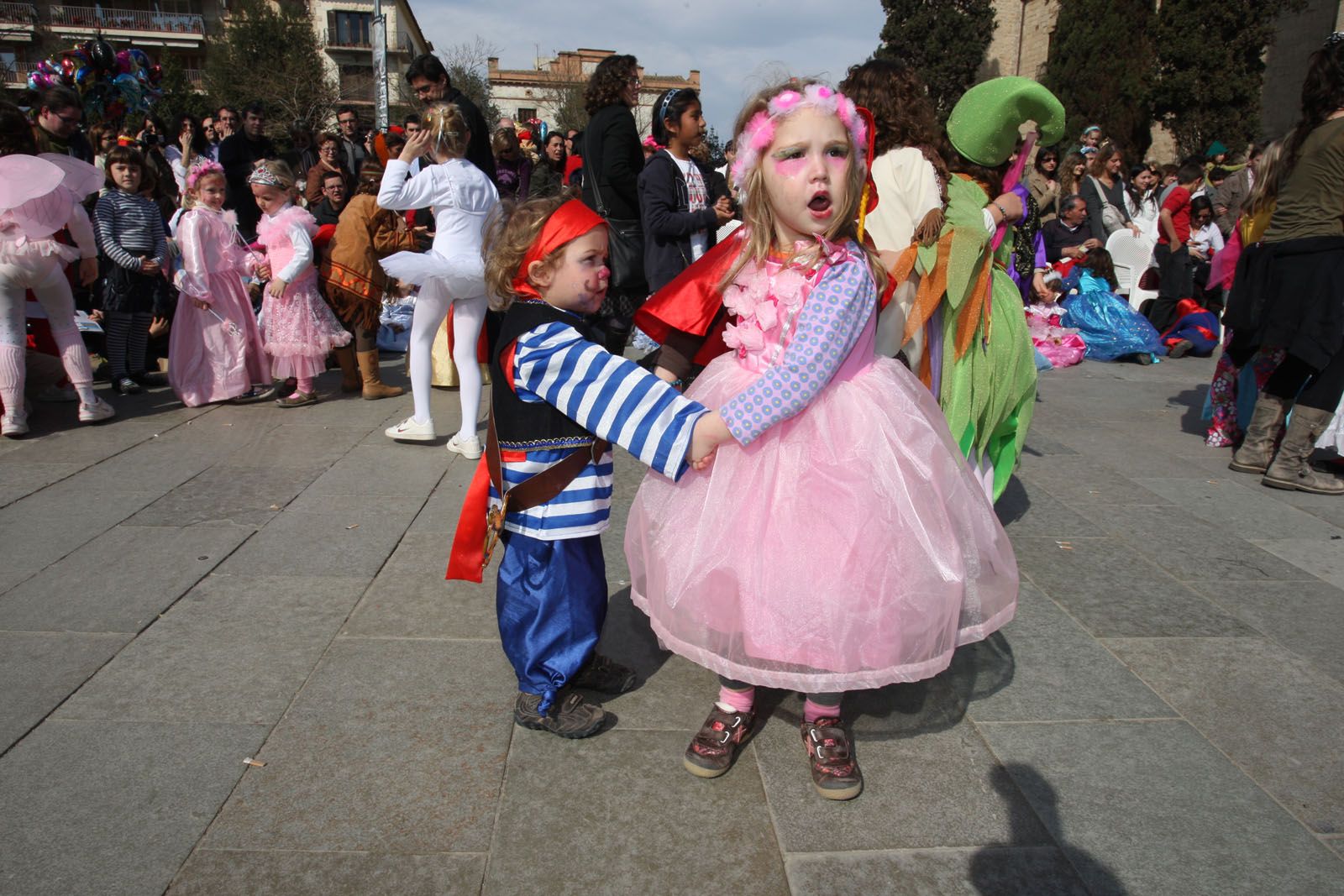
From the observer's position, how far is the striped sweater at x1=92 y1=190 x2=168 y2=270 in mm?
6352

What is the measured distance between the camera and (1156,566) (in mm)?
3830

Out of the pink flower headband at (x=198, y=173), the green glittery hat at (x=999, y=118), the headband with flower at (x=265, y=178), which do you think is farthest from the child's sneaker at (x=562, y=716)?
the pink flower headband at (x=198, y=173)

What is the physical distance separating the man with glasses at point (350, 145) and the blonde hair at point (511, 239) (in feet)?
18.8

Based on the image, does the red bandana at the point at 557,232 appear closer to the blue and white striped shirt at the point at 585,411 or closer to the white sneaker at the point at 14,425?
the blue and white striped shirt at the point at 585,411

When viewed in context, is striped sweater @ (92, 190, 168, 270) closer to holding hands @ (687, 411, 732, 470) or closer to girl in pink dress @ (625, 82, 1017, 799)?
girl in pink dress @ (625, 82, 1017, 799)

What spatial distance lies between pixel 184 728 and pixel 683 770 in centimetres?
138

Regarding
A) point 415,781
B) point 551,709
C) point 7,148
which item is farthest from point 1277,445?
point 7,148

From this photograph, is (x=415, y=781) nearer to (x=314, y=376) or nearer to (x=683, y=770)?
(x=683, y=770)

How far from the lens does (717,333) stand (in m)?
2.56

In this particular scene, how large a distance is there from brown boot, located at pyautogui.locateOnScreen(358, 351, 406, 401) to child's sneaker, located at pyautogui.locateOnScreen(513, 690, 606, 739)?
15.3 ft

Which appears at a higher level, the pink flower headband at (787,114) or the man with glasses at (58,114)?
the man with glasses at (58,114)

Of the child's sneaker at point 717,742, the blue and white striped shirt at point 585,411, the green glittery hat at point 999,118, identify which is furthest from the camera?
the green glittery hat at point 999,118

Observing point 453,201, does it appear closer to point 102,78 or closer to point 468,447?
point 468,447

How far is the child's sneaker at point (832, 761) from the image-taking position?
2238 millimetres
